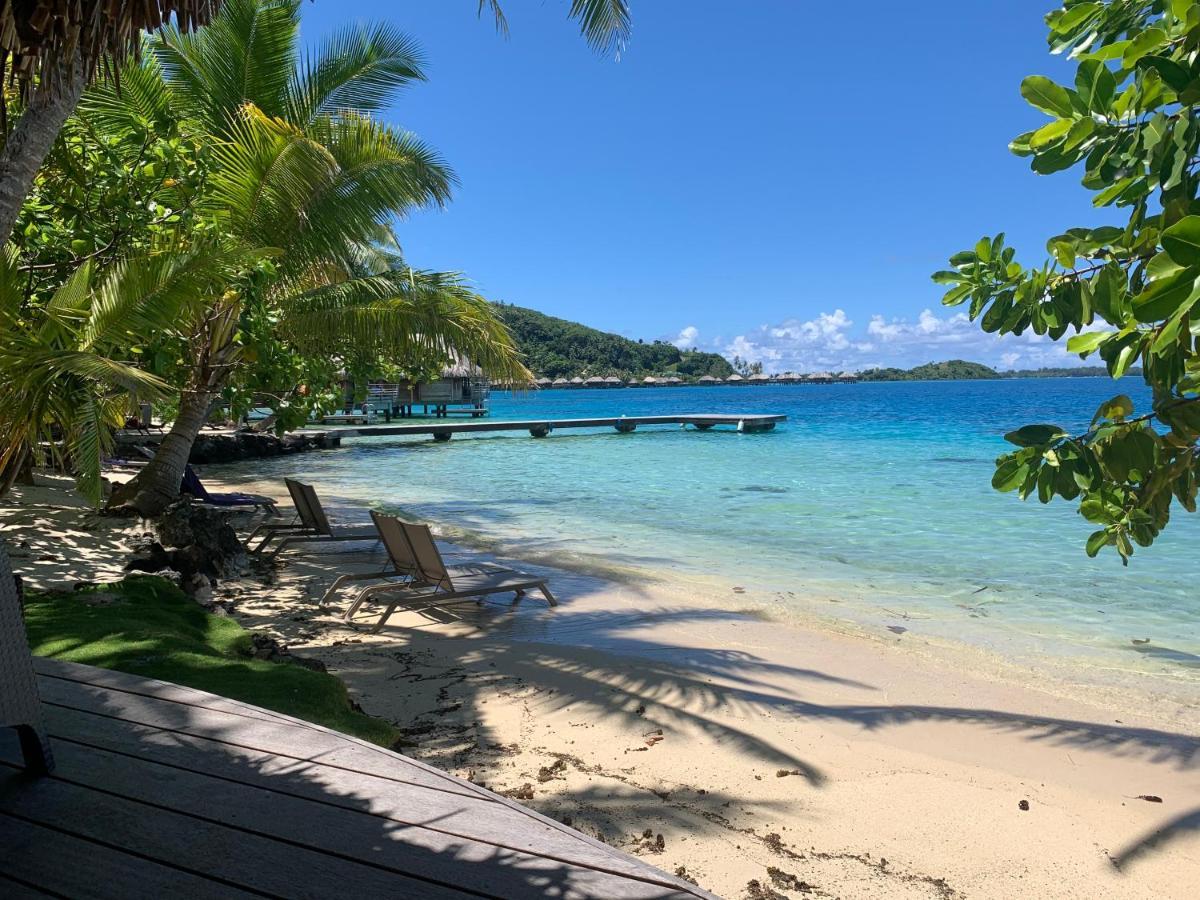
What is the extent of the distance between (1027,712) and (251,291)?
668 cm

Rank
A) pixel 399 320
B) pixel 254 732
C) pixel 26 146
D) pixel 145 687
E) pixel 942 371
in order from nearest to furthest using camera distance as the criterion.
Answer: pixel 254 732, pixel 145 687, pixel 26 146, pixel 399 320, pixel 942 371

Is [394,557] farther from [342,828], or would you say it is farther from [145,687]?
[342,828]

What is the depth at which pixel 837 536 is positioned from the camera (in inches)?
456

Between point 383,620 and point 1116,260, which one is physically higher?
point 1116,260

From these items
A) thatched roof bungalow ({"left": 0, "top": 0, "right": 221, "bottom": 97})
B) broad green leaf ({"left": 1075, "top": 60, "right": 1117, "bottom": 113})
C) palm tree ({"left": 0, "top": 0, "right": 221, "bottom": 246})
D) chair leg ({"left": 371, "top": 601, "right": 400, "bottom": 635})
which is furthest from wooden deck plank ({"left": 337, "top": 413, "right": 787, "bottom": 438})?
broad green leaf ({"left": 1075, "top": 60, "right": 1117, "bottom": 113})

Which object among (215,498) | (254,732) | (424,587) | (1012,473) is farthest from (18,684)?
(215,498)

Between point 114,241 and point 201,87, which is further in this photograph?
point 201,87

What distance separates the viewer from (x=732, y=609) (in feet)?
23.9

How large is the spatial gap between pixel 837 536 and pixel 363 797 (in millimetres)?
10426

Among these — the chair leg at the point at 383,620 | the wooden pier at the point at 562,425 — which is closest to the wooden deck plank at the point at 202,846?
the chair leg at the point at 383,620

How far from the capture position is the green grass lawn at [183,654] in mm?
3662

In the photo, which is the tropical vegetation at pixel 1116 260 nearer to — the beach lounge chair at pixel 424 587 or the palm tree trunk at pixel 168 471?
the beach lounge chair at pixel 424 587

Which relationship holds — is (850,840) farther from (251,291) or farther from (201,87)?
(201,87)

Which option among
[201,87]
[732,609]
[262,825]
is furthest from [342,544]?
[262,825]
